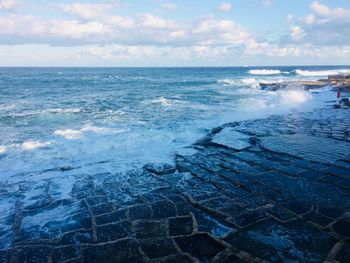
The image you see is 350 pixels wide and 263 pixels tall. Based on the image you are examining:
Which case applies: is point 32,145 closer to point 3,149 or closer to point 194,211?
point 3,149

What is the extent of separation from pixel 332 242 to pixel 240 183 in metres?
2.80

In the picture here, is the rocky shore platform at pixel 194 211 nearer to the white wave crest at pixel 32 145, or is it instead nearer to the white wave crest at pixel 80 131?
the white wave crest at pixel 32 145

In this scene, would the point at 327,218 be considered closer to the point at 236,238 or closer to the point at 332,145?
the point at 236,238

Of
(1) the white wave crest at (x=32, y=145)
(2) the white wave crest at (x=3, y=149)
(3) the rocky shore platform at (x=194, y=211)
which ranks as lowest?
(2) the white wave crest at (x=3, y=149)

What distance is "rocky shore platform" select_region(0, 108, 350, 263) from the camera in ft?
15.7

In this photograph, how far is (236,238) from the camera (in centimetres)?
509

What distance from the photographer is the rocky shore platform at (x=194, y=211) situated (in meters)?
4.79

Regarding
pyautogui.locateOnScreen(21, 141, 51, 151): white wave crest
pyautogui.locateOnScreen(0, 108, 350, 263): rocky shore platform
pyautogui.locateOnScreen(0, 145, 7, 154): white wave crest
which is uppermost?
pyautogui.locateOnScreen(0, 108, 350, 263): rocky shore platform

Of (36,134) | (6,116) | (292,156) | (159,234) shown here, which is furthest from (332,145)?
(6,116)

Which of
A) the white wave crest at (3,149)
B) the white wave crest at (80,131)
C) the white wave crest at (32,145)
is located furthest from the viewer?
the white wave crest at (80,131)

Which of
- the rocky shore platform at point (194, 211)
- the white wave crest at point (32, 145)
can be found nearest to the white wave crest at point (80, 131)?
the white wave crest at point (32, 145)

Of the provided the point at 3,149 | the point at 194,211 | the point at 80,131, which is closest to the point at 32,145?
the point at 3,149

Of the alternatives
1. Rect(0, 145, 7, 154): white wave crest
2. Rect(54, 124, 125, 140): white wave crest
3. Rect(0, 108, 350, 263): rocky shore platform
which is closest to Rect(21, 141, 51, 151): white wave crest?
Rect(0, 145, 7, 154): white wave crest

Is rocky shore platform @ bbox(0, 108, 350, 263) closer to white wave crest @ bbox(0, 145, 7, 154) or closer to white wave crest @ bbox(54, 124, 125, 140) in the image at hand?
white wave crest @ bbox(0, 145, 7, 154)
